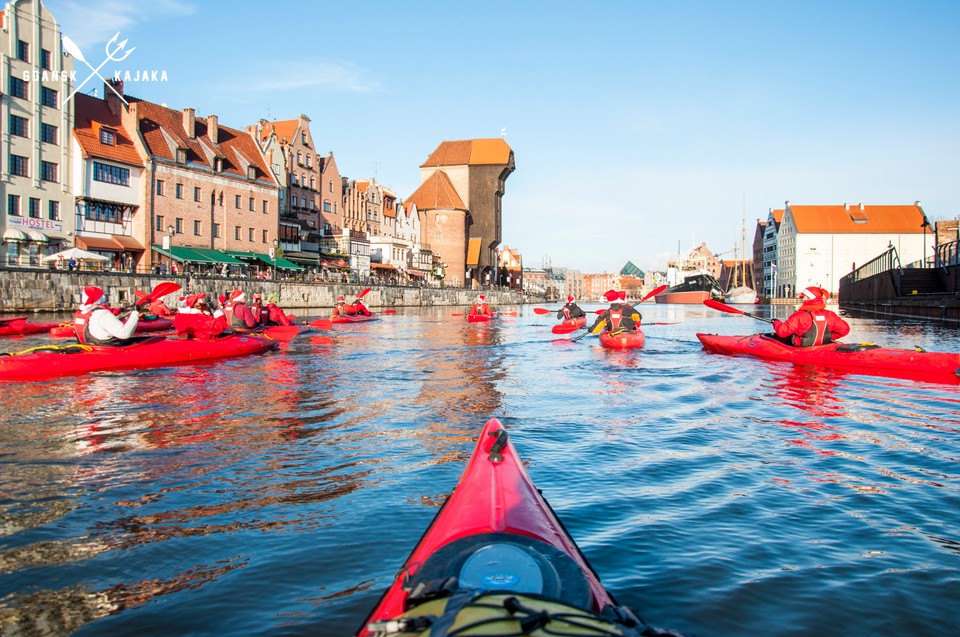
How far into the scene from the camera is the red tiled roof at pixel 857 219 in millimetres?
90562

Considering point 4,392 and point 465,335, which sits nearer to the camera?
point 4,392

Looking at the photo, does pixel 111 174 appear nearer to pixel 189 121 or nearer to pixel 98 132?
pixel 98 132

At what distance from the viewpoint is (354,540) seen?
16.8 feet

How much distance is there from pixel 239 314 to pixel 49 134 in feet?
81.1

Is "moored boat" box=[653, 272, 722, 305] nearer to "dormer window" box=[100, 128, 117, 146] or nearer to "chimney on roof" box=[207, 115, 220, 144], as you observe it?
"chimney on roof" box=[207, 115, 220, 144]

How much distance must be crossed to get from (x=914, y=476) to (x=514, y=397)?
248 inches

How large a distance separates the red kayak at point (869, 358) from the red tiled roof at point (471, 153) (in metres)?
77.0

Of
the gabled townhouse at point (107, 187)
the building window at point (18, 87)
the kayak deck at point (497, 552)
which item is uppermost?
the building window at point (18, 87)

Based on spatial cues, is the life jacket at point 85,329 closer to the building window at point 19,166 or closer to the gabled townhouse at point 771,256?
the building window at point 19,166

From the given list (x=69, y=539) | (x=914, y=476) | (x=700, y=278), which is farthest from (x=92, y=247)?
(x=700, y=278)

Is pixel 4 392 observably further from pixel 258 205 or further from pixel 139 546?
pixel 258 205

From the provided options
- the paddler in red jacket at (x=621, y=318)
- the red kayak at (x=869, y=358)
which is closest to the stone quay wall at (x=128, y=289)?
the paddler in red jacket at (x=621, y=318)

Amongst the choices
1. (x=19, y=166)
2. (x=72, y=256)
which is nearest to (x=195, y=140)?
(x=19, y=166)

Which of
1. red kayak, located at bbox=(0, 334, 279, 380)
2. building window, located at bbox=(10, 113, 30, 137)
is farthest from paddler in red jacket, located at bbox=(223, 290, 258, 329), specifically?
building window, located at bbox=(10, 113, 30, 137)
